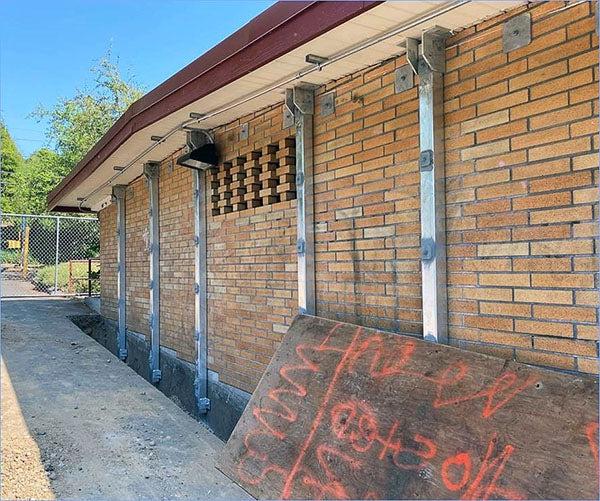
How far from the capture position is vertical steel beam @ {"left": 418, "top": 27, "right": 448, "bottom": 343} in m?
2.86

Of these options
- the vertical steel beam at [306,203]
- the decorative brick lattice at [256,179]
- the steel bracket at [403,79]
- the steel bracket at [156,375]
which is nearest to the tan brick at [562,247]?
the steel bracket at [403,79]

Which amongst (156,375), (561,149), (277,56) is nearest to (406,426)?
(561,149)

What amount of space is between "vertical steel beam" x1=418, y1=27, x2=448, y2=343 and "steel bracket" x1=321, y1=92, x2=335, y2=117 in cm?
93

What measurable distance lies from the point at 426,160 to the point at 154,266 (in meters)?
4.87

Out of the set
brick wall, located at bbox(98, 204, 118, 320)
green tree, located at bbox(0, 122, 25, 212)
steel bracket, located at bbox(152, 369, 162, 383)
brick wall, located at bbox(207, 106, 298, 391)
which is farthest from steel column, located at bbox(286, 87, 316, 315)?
green tree, located at bbox(0, 122, 25, 212)

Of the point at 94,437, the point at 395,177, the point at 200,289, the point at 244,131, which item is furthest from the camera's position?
the point at 200,289

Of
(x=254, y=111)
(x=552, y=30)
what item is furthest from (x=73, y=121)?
(x=552, y=30)

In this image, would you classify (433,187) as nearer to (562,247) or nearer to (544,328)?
(562,247)

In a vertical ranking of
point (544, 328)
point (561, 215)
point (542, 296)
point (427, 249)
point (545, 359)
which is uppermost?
point (561, 215)

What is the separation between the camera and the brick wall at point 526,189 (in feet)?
7.48

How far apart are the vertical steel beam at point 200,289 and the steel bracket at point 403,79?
2.84 m

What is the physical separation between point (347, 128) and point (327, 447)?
2.17m

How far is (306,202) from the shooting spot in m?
3.91

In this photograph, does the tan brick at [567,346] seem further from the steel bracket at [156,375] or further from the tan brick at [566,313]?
the steel bracket at [156,375]
